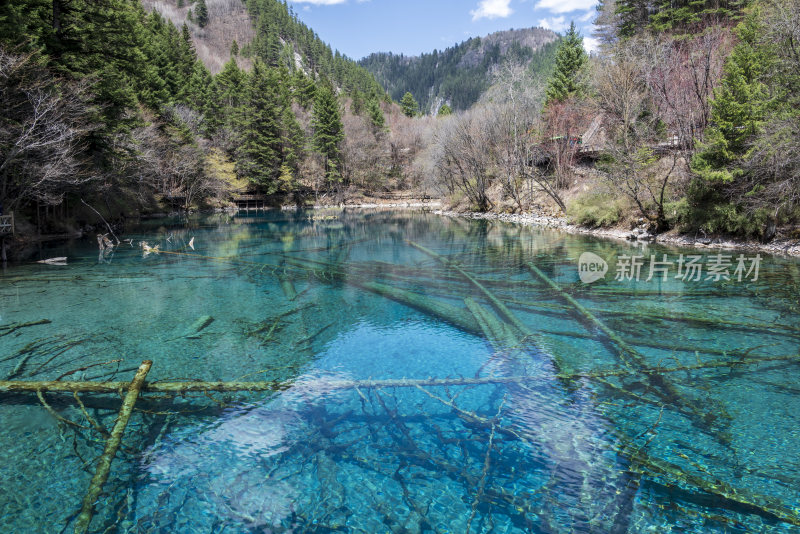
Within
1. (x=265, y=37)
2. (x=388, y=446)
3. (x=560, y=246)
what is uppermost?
(x=265, y=37)

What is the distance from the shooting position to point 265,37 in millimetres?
104938

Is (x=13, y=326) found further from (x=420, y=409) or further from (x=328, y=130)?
(x=328, y=130)

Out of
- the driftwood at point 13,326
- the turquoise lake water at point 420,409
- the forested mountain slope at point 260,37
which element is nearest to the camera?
the turquoise lake water at point 420,409

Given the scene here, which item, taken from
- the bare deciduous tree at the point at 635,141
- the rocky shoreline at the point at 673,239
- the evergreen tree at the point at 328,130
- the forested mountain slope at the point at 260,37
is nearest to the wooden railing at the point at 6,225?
the bare deciduous tree at the point at 635,141

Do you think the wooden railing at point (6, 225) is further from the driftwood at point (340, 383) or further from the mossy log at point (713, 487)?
the mossy log at point (713, 487)

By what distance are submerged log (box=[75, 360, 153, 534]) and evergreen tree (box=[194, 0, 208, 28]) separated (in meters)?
152

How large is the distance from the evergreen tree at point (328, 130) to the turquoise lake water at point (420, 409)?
48.8 m

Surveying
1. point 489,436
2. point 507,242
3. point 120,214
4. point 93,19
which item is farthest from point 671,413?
point 120,214

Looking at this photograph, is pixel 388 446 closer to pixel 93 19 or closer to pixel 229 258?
pixel 229 258

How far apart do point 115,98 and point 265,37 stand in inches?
3881

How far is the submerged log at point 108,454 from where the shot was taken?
3818 mm

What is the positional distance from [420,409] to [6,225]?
60.8ft

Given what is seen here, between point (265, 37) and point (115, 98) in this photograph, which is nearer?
point (115, 98)

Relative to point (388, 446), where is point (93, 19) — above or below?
above
